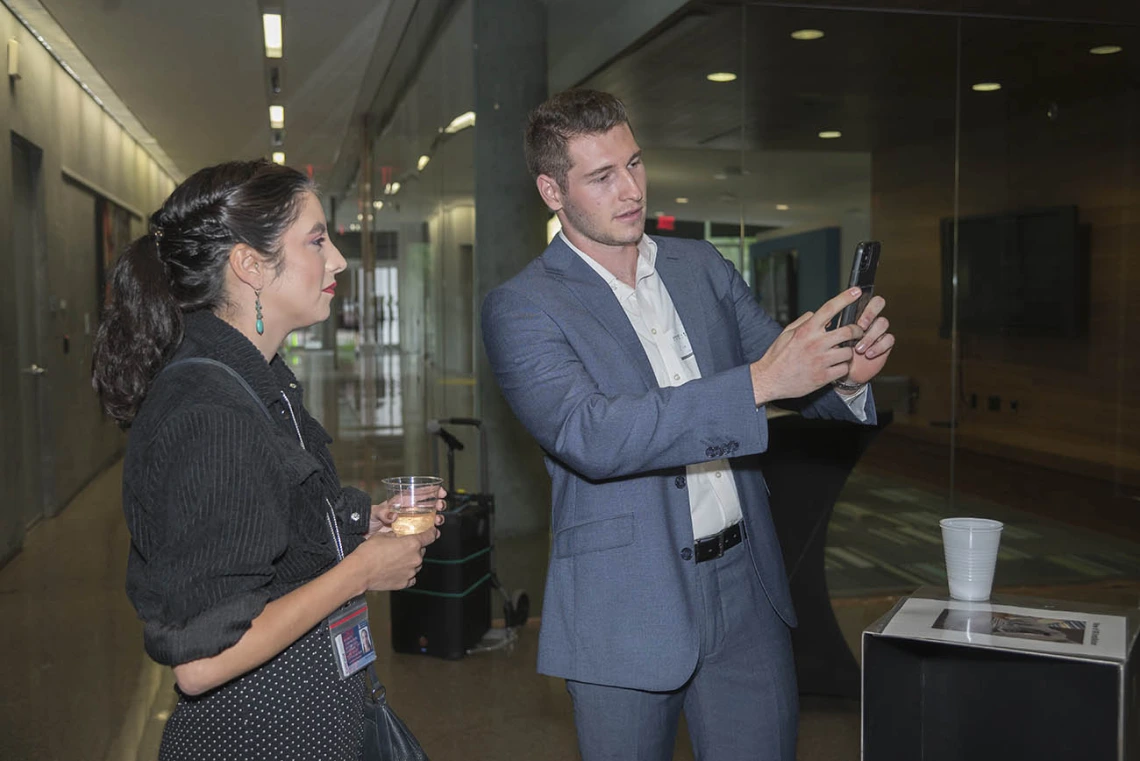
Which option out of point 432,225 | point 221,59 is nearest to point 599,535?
point 432,225

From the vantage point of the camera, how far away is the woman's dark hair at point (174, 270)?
148 centimetres

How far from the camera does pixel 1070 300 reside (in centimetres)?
567

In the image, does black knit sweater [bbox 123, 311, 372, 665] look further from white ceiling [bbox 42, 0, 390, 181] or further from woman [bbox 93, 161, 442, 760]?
white ceiling [bbox 42, 0, 390, 181]

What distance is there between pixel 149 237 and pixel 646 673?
1063 mm

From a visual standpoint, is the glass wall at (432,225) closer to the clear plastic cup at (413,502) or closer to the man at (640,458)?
the man at (640,458)

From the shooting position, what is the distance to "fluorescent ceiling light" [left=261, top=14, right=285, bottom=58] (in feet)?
23.8

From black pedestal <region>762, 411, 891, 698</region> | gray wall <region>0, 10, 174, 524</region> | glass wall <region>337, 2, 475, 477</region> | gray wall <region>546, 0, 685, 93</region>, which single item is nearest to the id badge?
black pedestal <region>762, 411, 891, 698</region>

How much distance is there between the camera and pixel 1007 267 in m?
5.56

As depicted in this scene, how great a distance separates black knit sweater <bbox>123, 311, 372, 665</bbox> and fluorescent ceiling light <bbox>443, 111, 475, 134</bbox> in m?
4.84

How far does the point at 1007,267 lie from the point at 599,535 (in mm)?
4522

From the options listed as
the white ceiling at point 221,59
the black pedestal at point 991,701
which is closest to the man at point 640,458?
the black pedestal at point 991,701

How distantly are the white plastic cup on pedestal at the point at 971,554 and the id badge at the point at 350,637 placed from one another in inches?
39.6

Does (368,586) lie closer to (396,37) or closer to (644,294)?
(644,294)

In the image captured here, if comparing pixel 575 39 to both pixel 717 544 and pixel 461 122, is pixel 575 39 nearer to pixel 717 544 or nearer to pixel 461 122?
pixel 461 122
